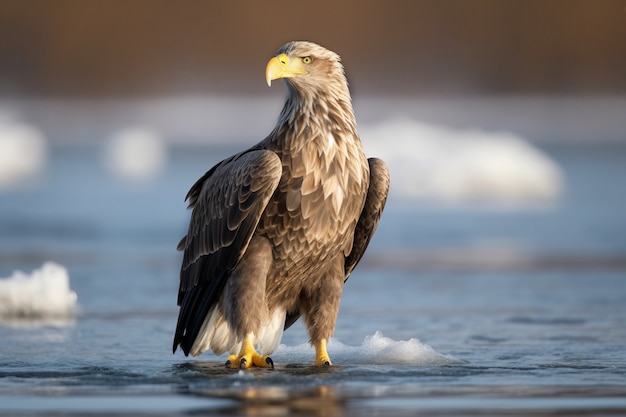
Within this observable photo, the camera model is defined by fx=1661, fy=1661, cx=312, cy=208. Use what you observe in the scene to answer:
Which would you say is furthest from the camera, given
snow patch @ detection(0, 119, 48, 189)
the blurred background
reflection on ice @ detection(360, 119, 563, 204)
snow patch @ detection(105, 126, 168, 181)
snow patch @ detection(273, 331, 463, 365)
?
snow patch @ detection(105, 126, 168, 181)

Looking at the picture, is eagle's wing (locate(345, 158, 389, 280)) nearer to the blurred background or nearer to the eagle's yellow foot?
the eagle's yellow foot

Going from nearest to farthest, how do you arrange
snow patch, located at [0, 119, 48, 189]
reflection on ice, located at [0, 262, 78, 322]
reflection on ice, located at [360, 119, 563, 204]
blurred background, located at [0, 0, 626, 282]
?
reflection on ice, located at [0, 262, 78, 322]
blurred background, located at [0, 0, 626, 282]
reflection on ice, located at [360, 119, 563, 204]
snow patch, located at [0, 119, 48, 189]

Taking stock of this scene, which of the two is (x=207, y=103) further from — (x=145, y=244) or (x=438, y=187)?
(x=145, y=244)

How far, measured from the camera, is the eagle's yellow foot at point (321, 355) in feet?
27.0

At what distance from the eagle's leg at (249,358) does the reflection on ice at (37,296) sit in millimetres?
2146

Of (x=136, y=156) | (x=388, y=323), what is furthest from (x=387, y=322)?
(x=136, y=156)

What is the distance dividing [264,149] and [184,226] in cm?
778

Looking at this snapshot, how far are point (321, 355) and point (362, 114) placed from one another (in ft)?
88.5

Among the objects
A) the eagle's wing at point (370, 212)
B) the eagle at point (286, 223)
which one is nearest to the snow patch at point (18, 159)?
the eagle's wing at point (370, 212)

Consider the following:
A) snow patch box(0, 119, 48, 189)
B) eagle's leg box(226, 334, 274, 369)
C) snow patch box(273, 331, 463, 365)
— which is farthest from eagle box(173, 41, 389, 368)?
snow patch box(0, 119, 48, 189)

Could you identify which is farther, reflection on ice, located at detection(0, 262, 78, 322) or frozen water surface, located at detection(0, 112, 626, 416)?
reflection on ice, located at detection(0, 262, 78, 322)

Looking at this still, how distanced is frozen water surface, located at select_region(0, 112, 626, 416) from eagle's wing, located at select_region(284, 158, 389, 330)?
0.42 m

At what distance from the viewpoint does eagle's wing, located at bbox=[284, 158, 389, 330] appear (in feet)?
27.9

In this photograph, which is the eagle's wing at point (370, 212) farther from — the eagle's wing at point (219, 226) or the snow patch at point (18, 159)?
the snow patch at point (18, 159)
